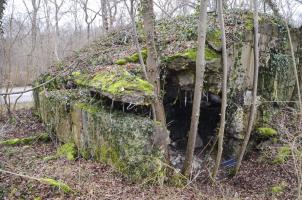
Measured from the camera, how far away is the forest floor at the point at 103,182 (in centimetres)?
520

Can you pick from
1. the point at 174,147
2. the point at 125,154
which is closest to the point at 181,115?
the point at 174,147

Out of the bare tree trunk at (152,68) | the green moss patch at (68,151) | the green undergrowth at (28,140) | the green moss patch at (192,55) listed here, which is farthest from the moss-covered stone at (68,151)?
the green moss patch at (192,55)

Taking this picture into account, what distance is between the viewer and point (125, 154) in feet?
18.9

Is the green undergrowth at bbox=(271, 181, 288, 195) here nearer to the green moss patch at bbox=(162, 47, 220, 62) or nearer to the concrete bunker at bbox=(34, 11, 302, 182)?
the concrete bunker at bbox=(34, 11, 302, 182)

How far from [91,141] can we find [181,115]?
3.23 meters

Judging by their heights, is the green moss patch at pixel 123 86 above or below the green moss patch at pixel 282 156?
above

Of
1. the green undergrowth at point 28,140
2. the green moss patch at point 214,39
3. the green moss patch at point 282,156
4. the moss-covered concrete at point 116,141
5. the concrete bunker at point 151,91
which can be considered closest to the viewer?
the moss-covered concrete at point 116,141

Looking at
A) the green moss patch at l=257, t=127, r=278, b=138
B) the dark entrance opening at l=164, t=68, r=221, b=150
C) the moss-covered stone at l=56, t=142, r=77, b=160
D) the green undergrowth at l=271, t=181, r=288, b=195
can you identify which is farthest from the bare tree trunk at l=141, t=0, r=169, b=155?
the green moss patch at l=257, t=127, r=278, b=138

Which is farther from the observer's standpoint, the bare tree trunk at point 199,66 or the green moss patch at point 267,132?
the green moss patch at point 267,132

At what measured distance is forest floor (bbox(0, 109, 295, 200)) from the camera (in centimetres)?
520

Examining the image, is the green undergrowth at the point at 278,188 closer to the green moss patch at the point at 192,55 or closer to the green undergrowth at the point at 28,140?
the green moss patch at the point at 192,55

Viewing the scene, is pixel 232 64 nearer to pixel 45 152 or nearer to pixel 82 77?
pixel 82 77

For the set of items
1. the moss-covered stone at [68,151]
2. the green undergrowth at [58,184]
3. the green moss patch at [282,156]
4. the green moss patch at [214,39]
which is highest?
the green moss patch at [214,39]

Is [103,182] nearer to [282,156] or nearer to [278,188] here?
[278,188]
